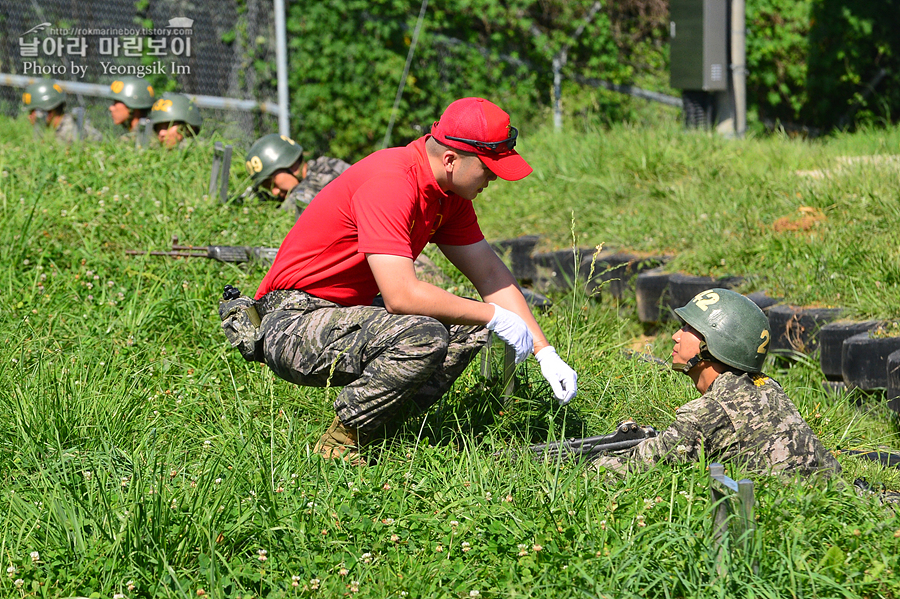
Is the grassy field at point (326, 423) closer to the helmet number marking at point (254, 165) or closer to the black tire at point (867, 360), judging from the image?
the black tire at point (867, 360)

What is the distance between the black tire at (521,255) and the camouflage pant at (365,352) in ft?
10.5

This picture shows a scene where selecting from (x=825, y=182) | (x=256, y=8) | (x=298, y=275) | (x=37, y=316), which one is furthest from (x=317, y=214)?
(x=256, y=8)

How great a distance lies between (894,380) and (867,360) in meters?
0.21

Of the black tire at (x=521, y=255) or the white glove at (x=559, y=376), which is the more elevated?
the white glove at (x=559, y=376)

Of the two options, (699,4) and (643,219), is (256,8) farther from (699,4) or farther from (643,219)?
(643,219)

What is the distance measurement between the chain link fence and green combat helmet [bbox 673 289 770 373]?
23.5 ft

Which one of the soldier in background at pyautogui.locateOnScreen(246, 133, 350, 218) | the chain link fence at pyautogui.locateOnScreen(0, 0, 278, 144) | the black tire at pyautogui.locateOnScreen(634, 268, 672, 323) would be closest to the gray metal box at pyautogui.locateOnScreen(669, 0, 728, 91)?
the black tire at pyautogui.locateOnScreen(634, 268, 672, 323)

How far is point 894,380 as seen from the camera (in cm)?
405

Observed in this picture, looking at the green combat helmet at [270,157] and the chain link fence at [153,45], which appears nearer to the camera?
the green combat helmet at [270,157]

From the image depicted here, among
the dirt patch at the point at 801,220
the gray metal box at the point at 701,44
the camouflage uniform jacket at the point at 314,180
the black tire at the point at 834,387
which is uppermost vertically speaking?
the gray metal box at the point at 701,44

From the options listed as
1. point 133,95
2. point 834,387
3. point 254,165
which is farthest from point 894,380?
point 133,95

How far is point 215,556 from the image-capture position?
258cm

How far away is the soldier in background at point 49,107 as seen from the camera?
8.58 metres

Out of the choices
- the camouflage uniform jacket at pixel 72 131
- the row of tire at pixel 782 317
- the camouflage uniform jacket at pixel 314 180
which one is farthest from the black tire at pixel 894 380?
the camouflage uniform jacket at pixel 72 131
